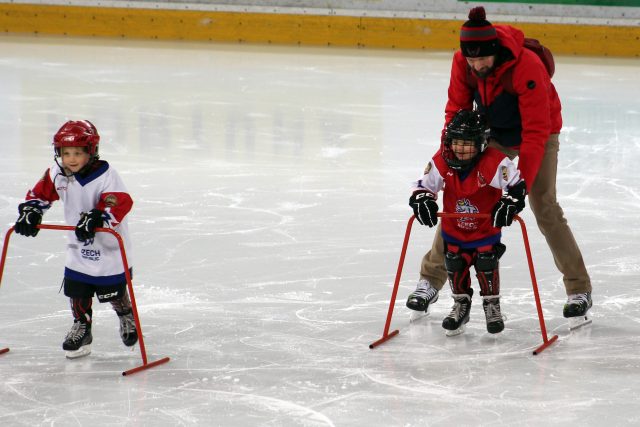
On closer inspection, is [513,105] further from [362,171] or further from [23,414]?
[362,171]

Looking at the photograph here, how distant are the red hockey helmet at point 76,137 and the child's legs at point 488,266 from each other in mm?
1508

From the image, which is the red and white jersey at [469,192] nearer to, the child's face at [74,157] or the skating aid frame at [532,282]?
the skating aid frame at [532,282]

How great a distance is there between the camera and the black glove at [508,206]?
371 cm

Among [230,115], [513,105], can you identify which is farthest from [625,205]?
[230,115]

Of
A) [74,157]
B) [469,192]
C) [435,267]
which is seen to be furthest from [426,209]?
[74,157]

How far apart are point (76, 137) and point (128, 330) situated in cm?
77

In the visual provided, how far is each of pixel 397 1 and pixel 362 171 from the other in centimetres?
887

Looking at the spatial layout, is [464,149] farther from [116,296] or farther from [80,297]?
[80,297]

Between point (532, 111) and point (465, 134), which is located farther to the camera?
point (532, 111)

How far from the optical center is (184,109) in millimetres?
9445

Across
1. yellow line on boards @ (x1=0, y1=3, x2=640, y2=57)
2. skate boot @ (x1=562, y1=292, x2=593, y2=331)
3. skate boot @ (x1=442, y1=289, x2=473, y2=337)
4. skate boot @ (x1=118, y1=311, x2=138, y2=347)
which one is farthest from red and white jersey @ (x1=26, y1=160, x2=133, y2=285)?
yellow line on boards @ (x1=0, y1=3, x2=640, y2=57)

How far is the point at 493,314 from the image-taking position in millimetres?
4074

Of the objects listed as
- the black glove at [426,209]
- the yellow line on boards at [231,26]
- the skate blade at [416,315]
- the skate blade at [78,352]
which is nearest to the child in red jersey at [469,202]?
the black glove at [426,209]

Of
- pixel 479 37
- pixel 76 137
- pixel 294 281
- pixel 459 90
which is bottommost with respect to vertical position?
pixel 294 281
